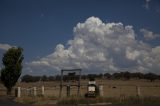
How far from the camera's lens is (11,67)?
146 ft

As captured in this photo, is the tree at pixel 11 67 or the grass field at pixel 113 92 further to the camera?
the tree at pixel 11 67

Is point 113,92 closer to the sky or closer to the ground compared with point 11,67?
closer to the ground

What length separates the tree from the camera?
145 ft

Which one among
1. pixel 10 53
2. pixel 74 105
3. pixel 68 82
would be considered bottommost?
pixel 74 105

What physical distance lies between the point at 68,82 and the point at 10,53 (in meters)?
13.3

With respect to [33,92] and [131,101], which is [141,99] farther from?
[33,92]

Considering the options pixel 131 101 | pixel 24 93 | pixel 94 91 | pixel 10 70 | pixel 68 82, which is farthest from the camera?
pixel 10 70

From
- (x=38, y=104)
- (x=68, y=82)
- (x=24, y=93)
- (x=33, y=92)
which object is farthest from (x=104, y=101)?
(x=24, y=93)

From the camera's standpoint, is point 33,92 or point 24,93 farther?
point 24,93

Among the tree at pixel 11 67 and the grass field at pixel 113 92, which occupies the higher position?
the tree at pixel 11 67

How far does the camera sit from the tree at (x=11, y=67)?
4431cm

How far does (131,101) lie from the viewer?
27828 mm

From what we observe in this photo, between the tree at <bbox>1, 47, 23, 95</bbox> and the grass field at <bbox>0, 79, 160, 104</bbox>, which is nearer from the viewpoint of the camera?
the grass field at <bbox>0, 79, 160, 104</bbox>

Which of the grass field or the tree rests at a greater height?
the tree
